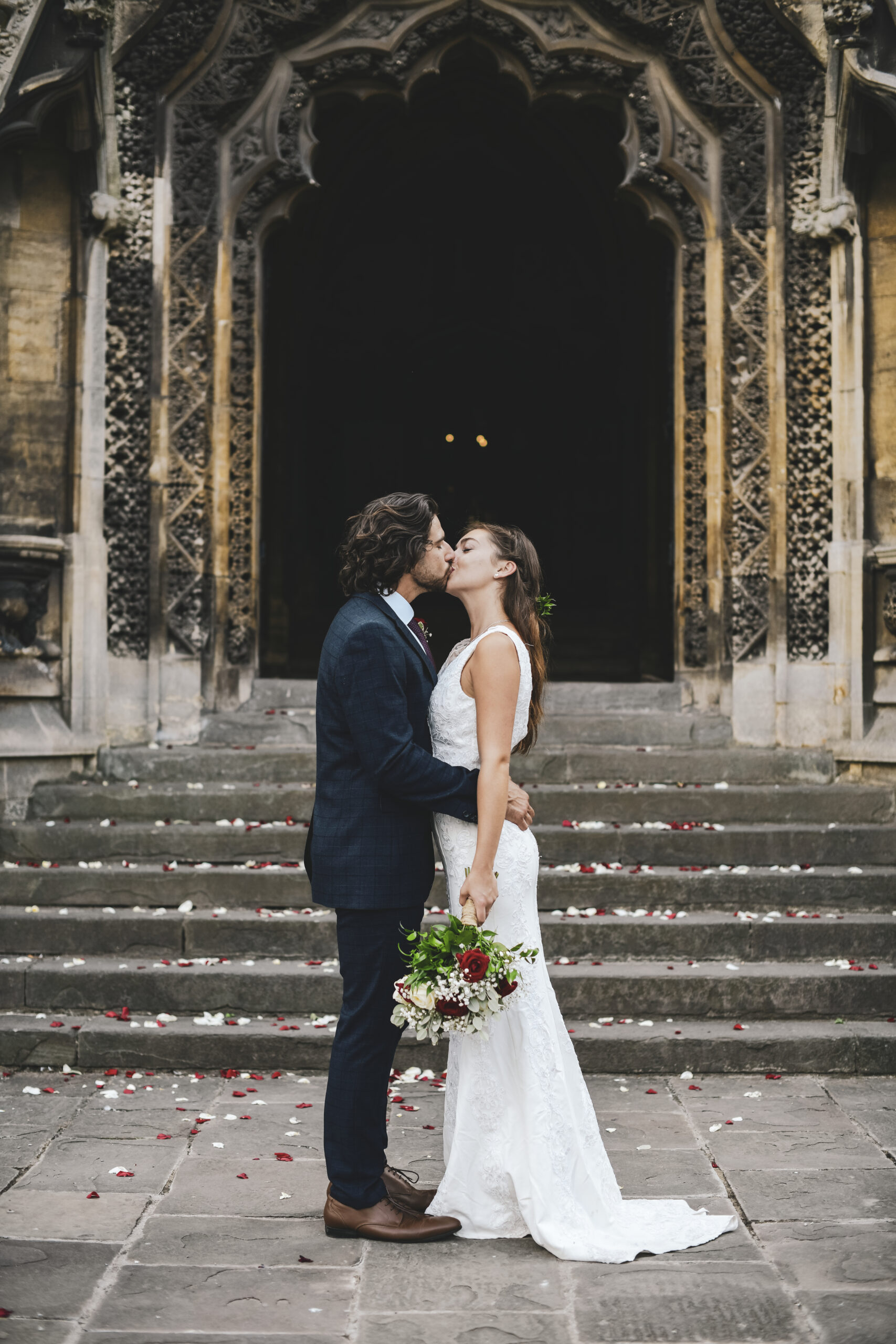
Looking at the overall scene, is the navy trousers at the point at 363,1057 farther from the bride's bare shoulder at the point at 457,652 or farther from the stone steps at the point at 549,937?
the stone steps at the point at 549,937

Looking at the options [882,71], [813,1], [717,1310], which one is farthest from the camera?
[813,1]

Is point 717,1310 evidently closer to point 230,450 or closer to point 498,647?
point 498,647

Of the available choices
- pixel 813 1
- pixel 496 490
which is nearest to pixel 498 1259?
pixel 813 1

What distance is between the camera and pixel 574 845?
6574 mm

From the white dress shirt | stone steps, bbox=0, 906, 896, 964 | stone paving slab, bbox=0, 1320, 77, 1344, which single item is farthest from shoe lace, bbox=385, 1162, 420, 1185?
stone steps, bbox=0, 906, 896, 964

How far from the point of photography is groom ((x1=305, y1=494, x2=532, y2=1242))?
354cm

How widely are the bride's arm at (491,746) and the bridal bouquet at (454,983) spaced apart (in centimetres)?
14

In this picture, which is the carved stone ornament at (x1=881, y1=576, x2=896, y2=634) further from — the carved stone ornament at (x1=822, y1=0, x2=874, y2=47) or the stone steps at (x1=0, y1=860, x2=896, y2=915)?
the carved stone ornament at (x1=822, y1=0, x2=874, y2=47)

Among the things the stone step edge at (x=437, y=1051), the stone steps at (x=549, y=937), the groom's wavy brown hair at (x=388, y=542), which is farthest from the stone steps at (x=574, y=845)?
the groom's wavy brown hair at (x=388, y=542)

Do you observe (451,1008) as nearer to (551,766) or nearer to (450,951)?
(450,951)

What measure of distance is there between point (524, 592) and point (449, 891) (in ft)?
2.96

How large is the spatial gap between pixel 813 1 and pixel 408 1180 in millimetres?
7226

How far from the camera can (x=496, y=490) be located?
1262cm

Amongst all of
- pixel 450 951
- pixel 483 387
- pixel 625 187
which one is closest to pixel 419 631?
pixel 450 951
